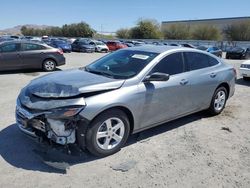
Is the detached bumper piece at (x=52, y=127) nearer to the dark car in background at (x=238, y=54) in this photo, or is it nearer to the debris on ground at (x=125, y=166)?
the debris on ground at (x=125, y=166)

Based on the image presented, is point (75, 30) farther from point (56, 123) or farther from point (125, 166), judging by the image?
point (125, 166)

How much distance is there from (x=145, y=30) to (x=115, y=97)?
75958 mm

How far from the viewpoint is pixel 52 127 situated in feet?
12.5

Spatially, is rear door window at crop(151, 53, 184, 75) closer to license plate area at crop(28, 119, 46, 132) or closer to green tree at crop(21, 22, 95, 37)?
license plate area at crop(28, 119, 46, 132)

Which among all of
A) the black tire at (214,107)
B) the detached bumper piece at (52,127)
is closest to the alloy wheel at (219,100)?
the black tire at (214,107)

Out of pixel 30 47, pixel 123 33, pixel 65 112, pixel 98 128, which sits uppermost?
pixel 123 33

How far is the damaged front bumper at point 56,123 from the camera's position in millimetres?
3752

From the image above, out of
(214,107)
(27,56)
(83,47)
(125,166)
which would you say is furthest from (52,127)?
(83,47)

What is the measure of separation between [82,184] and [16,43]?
32.5ft

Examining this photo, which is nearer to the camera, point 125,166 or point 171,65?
point 125,166

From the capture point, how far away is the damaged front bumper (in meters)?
3.75

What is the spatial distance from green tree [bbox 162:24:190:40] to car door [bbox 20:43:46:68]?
68997 mm

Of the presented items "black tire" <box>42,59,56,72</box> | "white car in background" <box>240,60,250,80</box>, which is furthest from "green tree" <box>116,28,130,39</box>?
"white car in background" <box>240,60,250,80</box>

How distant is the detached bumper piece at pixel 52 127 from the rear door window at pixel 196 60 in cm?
269
